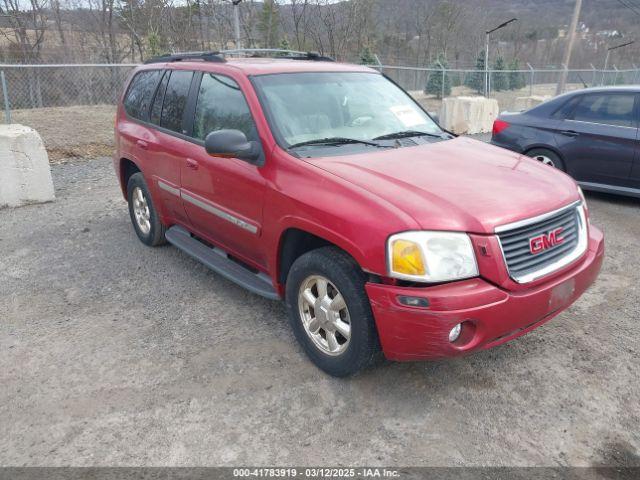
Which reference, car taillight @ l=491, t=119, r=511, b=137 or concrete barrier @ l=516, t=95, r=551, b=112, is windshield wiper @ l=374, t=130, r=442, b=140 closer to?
car taillight @ l=491, t=119, r=511, b=137

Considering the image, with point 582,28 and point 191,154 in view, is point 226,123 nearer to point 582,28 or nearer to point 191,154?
point 191,154

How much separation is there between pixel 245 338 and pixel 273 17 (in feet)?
112

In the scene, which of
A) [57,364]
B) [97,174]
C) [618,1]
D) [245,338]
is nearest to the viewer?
[57,364]

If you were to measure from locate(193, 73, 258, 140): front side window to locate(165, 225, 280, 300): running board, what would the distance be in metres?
0.93

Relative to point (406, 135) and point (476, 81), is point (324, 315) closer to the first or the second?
point (406, 135)

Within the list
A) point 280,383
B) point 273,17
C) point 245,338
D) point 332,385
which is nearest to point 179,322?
point 245,338

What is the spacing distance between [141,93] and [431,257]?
12.3 ft

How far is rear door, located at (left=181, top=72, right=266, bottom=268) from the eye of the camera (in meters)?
3.54

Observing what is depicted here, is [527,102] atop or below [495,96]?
atop

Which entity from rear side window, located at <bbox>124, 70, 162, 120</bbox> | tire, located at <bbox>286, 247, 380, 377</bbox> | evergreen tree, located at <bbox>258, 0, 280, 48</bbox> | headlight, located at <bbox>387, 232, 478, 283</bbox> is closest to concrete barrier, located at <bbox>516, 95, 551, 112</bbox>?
rear side window, located at <bbox>124, 70, 162, 120</bbox>

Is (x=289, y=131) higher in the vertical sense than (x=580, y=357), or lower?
higher

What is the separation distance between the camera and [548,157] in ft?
24.0

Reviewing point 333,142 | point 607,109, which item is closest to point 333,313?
point 333,142

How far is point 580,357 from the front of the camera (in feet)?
11.1
